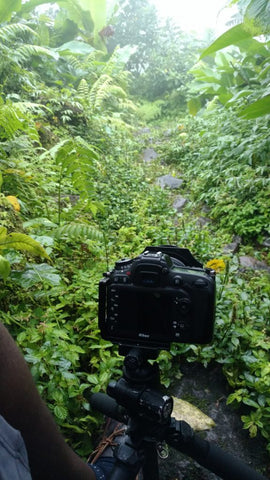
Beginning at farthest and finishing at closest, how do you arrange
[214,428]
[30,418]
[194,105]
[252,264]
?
[194,105]
[252,264]
[214,428]
[30,418]

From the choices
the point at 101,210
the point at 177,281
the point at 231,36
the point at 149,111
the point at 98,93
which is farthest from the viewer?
the point at 149,111

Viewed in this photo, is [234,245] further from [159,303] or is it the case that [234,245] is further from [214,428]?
[159,303]

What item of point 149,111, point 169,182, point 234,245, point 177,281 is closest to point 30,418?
point 177,281

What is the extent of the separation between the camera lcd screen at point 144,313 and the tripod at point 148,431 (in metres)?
0.06

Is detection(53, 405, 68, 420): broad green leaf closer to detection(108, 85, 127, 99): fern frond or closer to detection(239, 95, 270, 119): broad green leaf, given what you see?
detection(239, 95, 270, 119): broad green leaf

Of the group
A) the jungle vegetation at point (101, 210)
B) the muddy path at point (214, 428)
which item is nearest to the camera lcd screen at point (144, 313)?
the jungle vegetation at point (101, 210)

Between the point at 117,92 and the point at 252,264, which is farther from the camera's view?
the point at 117,92

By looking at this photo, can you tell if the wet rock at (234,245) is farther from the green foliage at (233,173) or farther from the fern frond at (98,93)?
the fern frond at (98,93)

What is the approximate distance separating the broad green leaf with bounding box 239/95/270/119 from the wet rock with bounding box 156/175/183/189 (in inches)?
54.5

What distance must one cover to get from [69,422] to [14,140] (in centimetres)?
213

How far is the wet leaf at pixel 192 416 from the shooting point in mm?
1484

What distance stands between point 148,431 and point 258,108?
316 centimetres

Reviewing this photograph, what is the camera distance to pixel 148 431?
1.00 metres

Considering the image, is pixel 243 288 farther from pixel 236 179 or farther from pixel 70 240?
pixel 236 179
